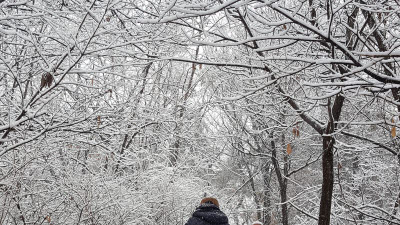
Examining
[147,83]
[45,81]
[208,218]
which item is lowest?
[208,218]

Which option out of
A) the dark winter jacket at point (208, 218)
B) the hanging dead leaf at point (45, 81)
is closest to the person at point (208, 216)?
the dark winter jacket at point (208, 218)

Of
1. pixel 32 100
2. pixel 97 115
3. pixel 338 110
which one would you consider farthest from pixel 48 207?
pixel 338 110

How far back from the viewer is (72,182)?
504 cm

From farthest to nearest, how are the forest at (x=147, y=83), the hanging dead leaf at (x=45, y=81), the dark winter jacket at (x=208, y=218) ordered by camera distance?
the hanging dead leaf at (x=45, y=81), the dark winter jacket at (x=208, y=218), the forest at (x=147, y=83)

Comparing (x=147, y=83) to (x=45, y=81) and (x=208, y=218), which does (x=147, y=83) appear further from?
(x=208, y=218)

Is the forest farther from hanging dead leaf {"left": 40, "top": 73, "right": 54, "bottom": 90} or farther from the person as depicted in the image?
the person

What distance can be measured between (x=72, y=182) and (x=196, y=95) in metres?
7.62

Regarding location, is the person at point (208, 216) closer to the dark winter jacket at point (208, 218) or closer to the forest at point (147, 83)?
the dark winter jacket at point (208, 218)

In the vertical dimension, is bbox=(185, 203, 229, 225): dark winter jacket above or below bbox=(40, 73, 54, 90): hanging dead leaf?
below

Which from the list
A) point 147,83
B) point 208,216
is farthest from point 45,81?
point 147,83

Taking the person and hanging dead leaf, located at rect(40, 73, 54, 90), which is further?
hanging dead leaf, located at rect(40, 73, 54, 90)

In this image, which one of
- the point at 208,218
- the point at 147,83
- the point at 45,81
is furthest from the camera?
the point at 147,83

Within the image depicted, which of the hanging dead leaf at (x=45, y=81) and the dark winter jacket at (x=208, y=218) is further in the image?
the hanging dead leaf at (x=45, y=81)

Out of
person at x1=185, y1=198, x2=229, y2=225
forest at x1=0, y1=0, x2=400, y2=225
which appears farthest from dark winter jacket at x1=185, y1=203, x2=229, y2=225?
forest at x1=0, y1=0, x2=400, y2=225
